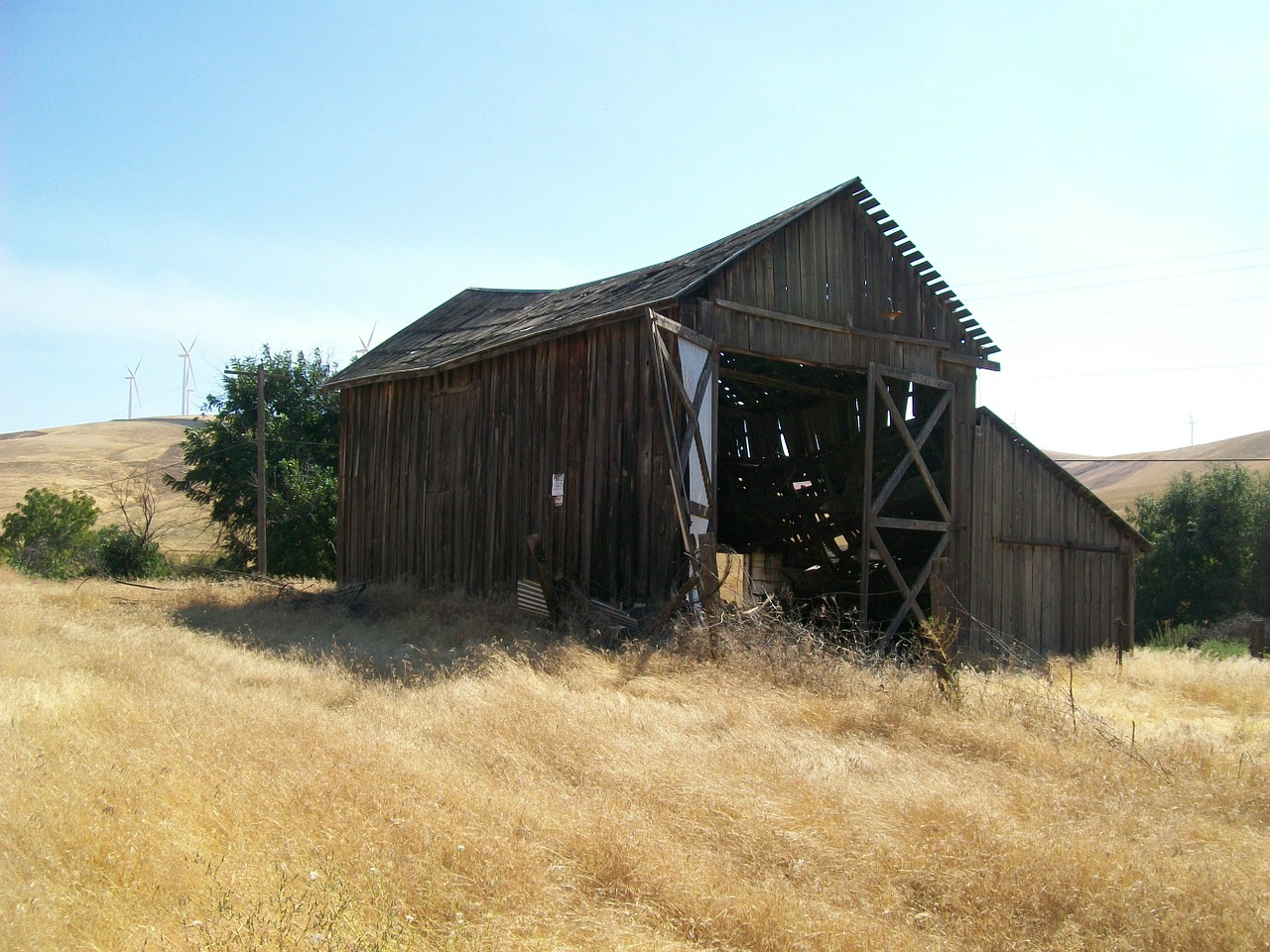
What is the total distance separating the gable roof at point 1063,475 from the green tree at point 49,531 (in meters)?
26.5

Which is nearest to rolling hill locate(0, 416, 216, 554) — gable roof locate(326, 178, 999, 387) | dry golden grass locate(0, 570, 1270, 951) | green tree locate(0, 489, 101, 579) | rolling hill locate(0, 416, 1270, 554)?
rolling hill locate(0, 416, 1270, 554)

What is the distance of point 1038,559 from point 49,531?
32207 millimetres

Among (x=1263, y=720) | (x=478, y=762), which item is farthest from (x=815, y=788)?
(x=1263, y=720)

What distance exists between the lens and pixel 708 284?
12.7 metres

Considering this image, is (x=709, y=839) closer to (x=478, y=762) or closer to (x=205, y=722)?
(x=478, y=762)

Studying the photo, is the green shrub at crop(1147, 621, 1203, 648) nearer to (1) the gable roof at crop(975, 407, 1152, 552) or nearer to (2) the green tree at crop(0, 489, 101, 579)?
(1) the gable roof at crop(975, 407, 1152, 552)

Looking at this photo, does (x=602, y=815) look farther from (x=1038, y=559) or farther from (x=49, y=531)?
(x=49, y=531)

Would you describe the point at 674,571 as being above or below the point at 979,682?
above

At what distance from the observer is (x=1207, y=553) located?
114ft

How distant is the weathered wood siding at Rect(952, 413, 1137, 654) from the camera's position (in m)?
16.2

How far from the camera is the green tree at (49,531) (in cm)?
3020

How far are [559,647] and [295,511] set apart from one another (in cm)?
2276

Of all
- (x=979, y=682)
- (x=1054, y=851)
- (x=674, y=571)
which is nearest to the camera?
(x=1054, y=851)

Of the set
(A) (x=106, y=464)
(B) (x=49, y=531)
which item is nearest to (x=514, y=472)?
(B) (x=49, y=531)
